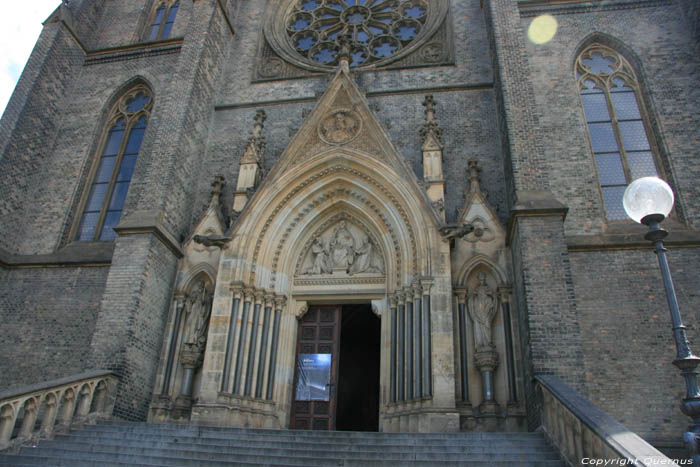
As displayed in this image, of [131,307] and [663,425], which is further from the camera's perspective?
[131,307]

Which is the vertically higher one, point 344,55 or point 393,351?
point 344,55

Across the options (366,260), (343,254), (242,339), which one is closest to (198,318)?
(242,339)

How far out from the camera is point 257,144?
13.2m

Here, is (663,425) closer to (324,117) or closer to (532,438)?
(532,438)

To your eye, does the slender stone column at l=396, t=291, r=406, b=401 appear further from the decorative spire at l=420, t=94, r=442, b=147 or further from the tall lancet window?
the tall lancet window

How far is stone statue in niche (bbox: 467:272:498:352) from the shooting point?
1011 cm

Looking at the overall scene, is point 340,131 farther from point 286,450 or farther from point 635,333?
point 286,450

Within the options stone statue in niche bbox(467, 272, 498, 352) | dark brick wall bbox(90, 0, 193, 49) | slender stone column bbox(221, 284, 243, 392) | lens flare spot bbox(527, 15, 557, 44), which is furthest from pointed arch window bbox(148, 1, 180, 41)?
stone statue in niche bbox(467, 272, 498, 352)

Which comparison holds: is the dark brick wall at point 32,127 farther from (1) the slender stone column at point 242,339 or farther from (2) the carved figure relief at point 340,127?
(2) the carved figure relief at point 340,127

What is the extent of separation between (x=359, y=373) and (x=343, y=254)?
18.4 feet

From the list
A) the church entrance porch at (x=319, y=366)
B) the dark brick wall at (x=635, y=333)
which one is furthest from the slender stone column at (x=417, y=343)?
the dark brick wall at (x=635, y=333)

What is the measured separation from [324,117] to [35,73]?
8124mm

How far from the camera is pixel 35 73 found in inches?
574

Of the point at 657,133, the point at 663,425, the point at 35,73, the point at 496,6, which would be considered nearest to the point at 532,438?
the point at 663,425
